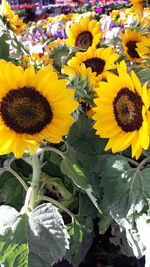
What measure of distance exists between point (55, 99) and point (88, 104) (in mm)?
148

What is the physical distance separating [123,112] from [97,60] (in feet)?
0.80

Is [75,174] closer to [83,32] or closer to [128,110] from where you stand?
[128,110]

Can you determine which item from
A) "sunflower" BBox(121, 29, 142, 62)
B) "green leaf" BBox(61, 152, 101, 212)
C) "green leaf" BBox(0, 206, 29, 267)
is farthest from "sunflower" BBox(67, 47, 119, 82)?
"green leaf" BBox(0, 206, 29, 267)

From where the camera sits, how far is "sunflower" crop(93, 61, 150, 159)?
558 mm

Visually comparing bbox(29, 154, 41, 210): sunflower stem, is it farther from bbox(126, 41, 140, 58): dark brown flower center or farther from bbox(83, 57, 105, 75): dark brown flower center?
bbox(126, 41, 140, 58): dark brown flower center

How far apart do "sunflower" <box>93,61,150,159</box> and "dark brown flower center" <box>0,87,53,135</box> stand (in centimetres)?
11

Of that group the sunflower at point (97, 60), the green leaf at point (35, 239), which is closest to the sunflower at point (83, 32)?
the sunflower at point (97, 60)

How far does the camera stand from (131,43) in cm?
95

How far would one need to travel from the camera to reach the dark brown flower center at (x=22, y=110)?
548mm

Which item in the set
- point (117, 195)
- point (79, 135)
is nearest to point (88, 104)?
point (79, 135)

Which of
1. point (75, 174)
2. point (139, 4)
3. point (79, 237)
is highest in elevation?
point (139, 4)

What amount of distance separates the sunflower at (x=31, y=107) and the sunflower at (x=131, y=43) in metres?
0.41

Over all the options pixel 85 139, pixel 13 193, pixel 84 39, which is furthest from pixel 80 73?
pixel 84 39

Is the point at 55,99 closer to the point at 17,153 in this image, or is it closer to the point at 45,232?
the point at 17,153
